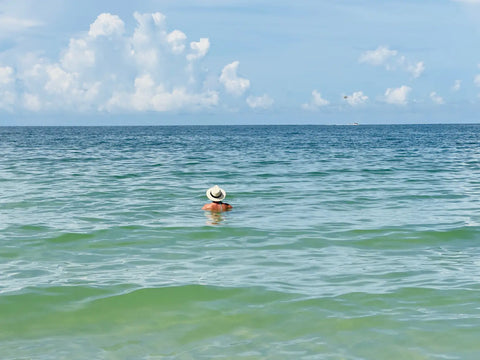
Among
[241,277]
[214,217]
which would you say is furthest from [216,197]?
[241,277]

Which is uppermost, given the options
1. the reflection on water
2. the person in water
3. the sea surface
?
the person in water

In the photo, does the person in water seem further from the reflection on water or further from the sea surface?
the sea surface

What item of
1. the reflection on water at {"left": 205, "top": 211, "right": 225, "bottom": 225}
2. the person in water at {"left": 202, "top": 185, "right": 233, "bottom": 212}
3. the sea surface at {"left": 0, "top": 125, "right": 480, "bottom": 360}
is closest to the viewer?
the sea surface at {"left": 0, "top": 125, "right": 480, "bottom": 360}

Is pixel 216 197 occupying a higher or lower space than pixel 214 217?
higher

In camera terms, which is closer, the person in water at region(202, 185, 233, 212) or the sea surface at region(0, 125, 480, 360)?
the sea surface at region(0, 125, 480, 360)

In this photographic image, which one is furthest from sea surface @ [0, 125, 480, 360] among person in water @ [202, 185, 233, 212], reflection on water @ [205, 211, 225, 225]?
person in water @ [202, 185, 233, 212]

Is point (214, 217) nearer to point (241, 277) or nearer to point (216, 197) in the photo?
point (216, 197)

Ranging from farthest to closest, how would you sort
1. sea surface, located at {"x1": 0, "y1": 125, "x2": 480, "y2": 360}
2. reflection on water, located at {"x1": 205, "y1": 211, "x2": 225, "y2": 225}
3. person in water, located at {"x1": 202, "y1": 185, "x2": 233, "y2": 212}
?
1. person in water, located at {"x1": 202, "y1": 185, "x2": 233, "y2": 212}
2. reflection on water, located at {"x1": 205, "y1": 211, "x2": 225, "y2": 225}
3. sea surface, located at {"x1": 0, "y1": 125, "x2": 480, "y2": 360}

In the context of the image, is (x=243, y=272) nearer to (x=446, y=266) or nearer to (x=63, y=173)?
(x=446, y=266)

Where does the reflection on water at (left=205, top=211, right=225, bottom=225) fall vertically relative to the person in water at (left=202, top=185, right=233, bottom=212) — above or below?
below

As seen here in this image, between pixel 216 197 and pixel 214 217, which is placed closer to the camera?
pixel 214 217

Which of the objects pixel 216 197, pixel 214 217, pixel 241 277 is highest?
pixel 216 197

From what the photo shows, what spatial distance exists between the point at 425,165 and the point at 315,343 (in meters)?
29.9

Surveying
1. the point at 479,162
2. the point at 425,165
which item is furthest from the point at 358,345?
the point at 479,162
